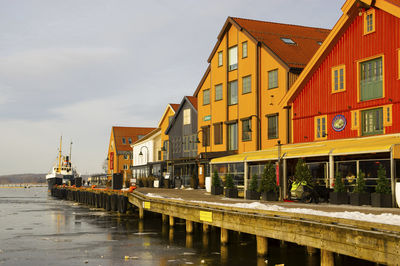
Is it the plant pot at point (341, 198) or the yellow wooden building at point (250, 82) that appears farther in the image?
the yellow wooden building at point (250, 82)

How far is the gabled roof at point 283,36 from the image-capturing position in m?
42.3

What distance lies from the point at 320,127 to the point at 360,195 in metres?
11.0

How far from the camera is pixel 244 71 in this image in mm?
45531

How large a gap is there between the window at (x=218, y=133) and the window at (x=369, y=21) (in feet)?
69.3

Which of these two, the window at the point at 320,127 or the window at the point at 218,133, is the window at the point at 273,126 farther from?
the window at the point at 218,133

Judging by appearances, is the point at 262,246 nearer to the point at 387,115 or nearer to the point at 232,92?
the point at 387,115

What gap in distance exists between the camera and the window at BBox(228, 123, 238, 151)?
4723 cm

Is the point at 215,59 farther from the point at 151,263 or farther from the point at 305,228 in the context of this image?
the point at 305,228

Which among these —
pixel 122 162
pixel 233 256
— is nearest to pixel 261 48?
pixel 233 256

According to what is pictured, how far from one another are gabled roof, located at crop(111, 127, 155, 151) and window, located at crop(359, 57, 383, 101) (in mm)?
81539

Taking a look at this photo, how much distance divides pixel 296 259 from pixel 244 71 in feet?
91.8

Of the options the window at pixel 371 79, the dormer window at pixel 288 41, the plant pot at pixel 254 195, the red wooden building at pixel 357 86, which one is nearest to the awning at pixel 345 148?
the red wooden building at pixel 357 86

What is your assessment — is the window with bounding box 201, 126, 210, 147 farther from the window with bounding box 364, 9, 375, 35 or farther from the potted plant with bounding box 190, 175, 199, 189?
the window with bounding box 364, 9, 375, 35

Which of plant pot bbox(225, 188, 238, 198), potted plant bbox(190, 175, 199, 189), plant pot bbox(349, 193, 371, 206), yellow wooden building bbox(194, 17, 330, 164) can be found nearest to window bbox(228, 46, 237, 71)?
yellow wooden building bbox(194, 17, 330, 164)
